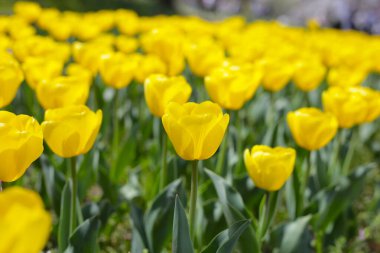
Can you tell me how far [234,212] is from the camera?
2.06 metres

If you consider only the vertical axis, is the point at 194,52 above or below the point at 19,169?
below

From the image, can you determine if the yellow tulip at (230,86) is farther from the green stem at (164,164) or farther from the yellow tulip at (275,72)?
the yellow tulip at (275,72)

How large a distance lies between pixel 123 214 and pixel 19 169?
1.64 m

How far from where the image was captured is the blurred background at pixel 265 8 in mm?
14055

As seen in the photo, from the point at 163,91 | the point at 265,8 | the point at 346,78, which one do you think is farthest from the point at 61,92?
the point at 265,8

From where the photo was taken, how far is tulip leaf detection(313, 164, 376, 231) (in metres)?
2.71

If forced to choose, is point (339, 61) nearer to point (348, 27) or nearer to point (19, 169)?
point (19, 169)

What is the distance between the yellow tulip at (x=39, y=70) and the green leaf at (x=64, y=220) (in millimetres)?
848

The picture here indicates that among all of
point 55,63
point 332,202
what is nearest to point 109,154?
point 55,63

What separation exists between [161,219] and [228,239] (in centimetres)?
63

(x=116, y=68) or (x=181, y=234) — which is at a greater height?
(x=181, y=234)

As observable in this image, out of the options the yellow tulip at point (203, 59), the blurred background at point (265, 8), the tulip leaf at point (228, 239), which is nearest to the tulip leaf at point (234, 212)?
the tulip leaf at point (228, 239)

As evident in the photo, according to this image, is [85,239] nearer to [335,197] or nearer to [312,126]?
[312,126]

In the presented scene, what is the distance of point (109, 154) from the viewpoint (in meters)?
3.84
